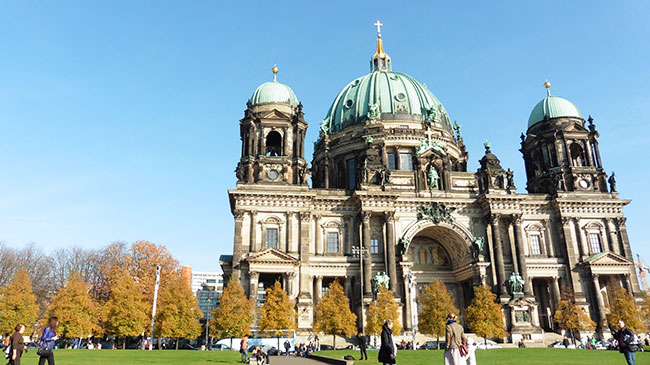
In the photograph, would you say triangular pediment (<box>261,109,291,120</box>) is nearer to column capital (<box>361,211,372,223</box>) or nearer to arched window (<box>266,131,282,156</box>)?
arched window (<box>266,131,282,156</box>)

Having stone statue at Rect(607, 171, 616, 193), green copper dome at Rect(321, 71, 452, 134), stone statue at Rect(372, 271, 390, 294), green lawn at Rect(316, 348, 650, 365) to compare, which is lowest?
green lawn at Rect(316, 348, 650, 365)

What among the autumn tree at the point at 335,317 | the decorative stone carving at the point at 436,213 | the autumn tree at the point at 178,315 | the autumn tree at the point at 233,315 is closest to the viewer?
the autumn tree at the point at 233,315

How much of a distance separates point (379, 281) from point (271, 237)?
11139mm

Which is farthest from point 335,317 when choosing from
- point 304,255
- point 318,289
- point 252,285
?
point 252,285

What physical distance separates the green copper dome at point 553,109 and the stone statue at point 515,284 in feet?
69.4

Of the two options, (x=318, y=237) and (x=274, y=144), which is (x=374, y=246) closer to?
(x=318, y=237)

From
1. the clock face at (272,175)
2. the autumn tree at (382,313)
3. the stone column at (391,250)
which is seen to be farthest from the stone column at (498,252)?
the clock face at (272,175)

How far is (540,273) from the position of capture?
5062 centimetres

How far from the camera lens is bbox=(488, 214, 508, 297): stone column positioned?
1885 inches

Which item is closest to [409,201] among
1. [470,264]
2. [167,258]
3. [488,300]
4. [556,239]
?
[470,264]

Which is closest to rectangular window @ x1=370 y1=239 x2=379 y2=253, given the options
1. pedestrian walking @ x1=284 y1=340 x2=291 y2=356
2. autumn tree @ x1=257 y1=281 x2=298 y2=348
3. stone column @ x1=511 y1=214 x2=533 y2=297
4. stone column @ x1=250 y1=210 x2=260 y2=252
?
autumn tree @ x1=257 y1=281 x2=298 y2=348

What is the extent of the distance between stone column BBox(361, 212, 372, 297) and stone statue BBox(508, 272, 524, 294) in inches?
539

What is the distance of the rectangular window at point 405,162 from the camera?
60281 mm

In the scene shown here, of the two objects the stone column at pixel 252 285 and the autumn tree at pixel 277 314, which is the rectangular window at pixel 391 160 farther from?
the autumn tree at pixel 277 314
